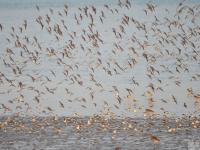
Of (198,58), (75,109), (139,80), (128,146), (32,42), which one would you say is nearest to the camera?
(128,146)

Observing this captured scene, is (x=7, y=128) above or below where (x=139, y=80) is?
below

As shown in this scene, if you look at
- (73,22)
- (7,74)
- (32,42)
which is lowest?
(7,74)

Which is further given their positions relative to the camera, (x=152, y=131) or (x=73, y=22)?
(x=73, y=22)

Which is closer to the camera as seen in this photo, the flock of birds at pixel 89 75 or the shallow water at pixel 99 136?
the shallow water at pixel 99 136

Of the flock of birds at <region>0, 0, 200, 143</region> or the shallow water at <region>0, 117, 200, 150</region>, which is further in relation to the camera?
the flock of birds at <region>0, 0, 200, 143</region>

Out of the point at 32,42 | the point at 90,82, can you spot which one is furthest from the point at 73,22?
the point at 90,82

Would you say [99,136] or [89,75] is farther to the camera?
[89,75]

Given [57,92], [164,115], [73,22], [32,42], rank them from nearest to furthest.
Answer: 1. [164,115]
2. [57,92]
3. [32,42]
4. [73,22]

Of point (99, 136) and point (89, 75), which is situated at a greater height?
point (89, 75)

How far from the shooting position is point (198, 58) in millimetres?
70438

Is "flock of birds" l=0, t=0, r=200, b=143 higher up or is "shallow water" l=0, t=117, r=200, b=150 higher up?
"flock of birds" l=0, t=0, r=200, b=143

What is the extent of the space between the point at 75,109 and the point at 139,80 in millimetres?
13737

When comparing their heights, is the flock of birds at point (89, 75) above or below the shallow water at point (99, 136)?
above

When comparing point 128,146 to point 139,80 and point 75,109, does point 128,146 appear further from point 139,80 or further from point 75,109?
point 139,80
